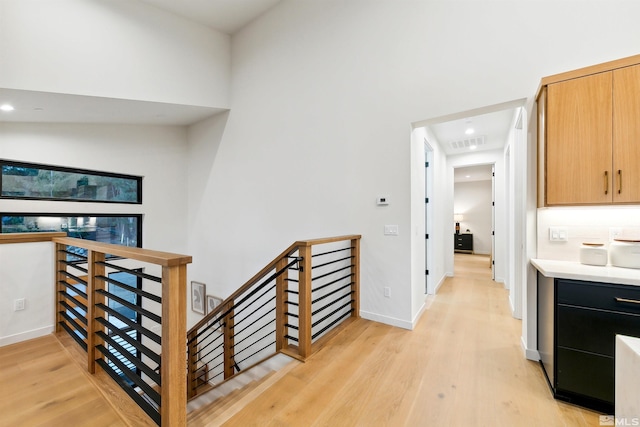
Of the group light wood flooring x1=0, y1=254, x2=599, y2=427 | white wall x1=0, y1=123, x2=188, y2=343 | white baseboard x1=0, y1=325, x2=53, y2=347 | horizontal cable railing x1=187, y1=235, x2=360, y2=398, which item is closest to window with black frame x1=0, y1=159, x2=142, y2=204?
white wall x1=0, y1=123, x2=188, y2=343

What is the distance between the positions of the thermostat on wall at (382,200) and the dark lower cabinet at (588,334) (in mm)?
1604

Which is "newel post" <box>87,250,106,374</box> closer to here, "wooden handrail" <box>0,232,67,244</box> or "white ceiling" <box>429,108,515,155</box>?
"wooden handrail" <box>0,232,67,244</box>

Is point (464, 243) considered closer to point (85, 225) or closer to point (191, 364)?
point (191, 364)

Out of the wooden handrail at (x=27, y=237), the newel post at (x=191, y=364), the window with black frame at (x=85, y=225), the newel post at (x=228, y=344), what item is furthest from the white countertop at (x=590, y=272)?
the window with black frame at (x=85, y=225)

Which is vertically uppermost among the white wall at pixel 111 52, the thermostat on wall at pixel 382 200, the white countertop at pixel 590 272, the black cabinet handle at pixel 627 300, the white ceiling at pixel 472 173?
the white wall at pixel 111 52

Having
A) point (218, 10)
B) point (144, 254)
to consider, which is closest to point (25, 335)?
point (144, 254)

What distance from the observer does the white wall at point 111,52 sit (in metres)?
2.89

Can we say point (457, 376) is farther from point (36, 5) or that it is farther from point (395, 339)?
point (36, 5)

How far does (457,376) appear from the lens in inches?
83.0

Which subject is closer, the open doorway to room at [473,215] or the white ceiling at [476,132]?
the white ceiling at [476,132]

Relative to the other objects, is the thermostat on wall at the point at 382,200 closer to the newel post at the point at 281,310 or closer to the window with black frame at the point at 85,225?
the newel post at the point at 281,310

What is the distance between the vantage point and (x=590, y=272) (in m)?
1.78

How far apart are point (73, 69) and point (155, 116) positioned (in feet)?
4.50

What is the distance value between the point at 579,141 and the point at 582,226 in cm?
71
